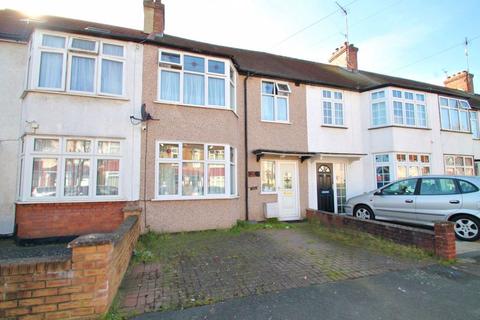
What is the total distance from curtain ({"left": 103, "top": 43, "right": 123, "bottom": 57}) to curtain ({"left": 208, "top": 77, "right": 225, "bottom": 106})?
8.82ft

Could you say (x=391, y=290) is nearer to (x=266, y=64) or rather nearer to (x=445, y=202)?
(x=445, y=202)

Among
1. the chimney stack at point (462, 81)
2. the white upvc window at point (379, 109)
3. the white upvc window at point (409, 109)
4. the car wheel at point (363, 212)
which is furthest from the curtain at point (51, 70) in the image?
the chimney stack at point (462, 81)

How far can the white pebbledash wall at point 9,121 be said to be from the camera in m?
6.93

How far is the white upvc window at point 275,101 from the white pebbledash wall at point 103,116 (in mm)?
4510

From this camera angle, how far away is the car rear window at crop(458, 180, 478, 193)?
6.44 metres

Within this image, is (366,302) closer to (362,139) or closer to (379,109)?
(362,139)

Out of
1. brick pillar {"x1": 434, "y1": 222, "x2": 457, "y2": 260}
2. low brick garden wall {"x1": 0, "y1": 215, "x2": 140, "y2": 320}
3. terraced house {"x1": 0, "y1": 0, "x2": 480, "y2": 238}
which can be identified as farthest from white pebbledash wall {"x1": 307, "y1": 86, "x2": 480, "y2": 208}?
low brick garden wall {"x1": 0, "y1": 215, "x2": 140, "y2": 320}

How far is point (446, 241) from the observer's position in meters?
5.04

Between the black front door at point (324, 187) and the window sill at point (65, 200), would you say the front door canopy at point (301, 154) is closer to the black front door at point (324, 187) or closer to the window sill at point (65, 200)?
the black front door at point (324, 187)

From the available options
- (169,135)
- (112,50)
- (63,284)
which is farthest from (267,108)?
(63,284)

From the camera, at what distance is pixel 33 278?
110 inches

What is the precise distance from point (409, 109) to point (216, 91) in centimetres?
870

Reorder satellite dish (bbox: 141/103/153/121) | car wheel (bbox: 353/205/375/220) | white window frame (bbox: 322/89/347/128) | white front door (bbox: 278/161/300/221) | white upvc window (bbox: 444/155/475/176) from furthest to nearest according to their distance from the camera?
white upvc window (bbox: 444/155/475/176)
white window frame (bbox: 322/89/347/128)
white front door (bbox: 278/161/300/221)
car wheel (bbox: 353/205/375/220)
satellite dish (bbox: 141/103/153/121)

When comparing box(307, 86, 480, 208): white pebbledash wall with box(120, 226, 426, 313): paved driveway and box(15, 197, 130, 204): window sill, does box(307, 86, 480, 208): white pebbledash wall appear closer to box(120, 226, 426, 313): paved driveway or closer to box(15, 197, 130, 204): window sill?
box(120, 226, 426, 313): paved driveway
